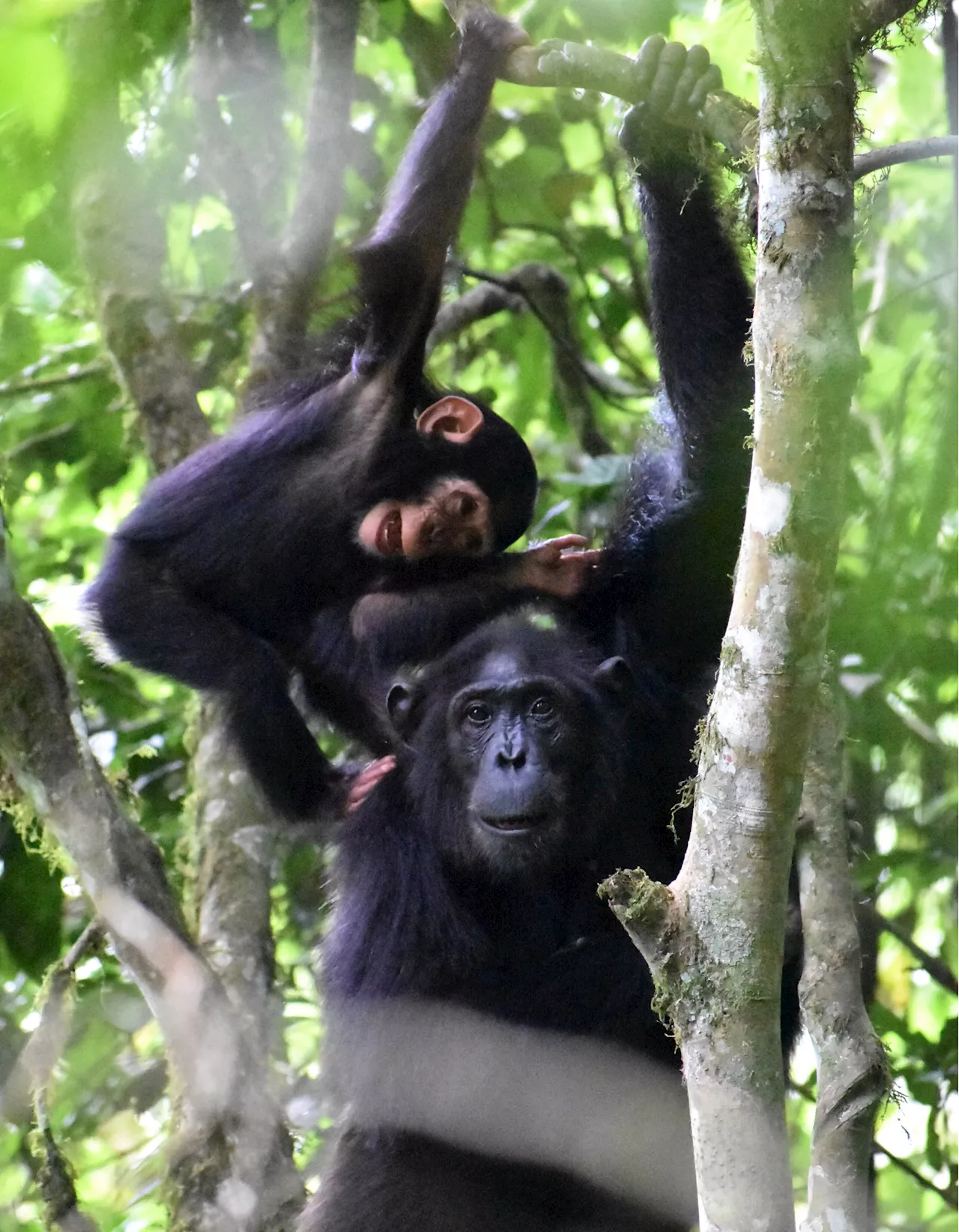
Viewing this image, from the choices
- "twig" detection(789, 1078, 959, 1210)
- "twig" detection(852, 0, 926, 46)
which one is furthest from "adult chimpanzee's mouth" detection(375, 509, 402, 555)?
"twig" detection(852, 0, 926, 46)

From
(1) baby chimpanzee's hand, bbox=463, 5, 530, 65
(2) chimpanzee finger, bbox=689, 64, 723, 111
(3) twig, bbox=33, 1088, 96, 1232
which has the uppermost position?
(1) baby chimpanzee's hand, bbox=463, 5, 530, 65

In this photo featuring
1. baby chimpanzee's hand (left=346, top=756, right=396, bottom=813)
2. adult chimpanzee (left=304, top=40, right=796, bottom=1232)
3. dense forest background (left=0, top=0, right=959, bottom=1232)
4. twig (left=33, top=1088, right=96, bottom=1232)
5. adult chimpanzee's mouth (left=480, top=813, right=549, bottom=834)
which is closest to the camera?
adult chimpanzee's mouth (left=480, top=813, right=549, bottom=834)

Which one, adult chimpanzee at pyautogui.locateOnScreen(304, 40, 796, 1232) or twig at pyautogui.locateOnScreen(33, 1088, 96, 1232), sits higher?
adult chimpanzee at pyautogui.locateOnScreen(304, 40, 796, 1232)

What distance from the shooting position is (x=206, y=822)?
5.01 m

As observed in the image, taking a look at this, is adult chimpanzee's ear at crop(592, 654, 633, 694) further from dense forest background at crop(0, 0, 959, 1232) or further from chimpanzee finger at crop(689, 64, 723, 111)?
chimpanzee finger at crop(689, 64, 723, 111)

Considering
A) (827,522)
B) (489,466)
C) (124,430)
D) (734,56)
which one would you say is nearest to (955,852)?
(489,466)

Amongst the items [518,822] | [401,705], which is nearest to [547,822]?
[518,822]

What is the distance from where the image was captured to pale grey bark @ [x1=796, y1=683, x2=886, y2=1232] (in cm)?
300

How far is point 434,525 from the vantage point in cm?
473

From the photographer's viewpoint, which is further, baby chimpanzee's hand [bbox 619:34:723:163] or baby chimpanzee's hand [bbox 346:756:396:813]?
baby chimpanzee's hand [bbox 346:756:396:813]

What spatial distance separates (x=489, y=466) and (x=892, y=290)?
3123 mm

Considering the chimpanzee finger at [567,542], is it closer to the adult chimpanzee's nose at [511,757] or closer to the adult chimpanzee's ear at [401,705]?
the adult chimpanzee's ear at [401,705]

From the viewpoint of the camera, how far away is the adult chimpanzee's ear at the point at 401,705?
4.33m

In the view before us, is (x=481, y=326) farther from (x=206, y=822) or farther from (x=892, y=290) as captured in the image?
(x=206, y=822)
